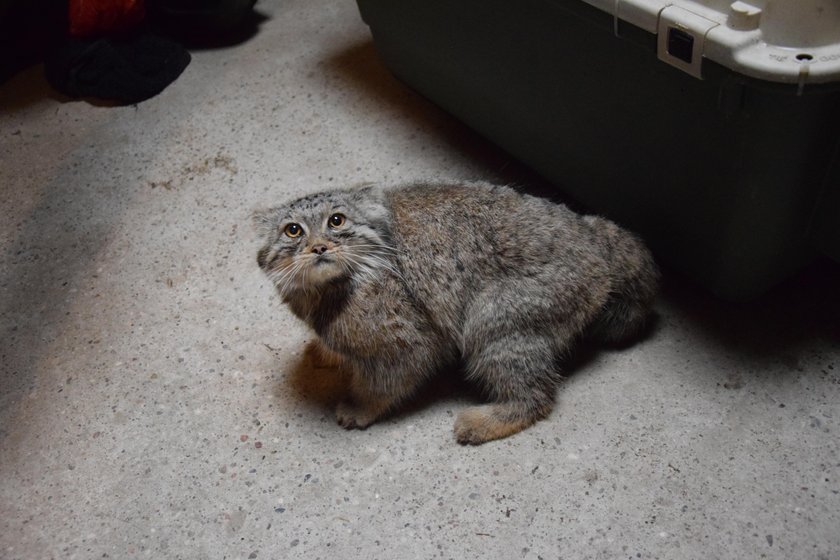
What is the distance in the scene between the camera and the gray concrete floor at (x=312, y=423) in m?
2.36

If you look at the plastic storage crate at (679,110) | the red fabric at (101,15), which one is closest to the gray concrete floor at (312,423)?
the plastic storage crate at (679,110)

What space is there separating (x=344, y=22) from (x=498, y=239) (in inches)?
110

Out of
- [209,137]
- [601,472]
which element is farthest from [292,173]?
[601,472]

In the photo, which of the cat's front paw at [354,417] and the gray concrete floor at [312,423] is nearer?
the gray concrete floor at [312,423]

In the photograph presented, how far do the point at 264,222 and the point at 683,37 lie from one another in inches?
57.7

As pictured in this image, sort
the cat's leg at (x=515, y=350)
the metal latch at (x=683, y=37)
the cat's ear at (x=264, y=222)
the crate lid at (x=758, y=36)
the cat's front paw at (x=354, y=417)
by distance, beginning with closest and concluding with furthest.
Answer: the crate lid at (x=758, y=36) → the metal latch at (x=683, y=37) → the cat's leg at (x=515, y=350) → the cat's ear at (x=264, y=222) → the cat's front paw at (x=354, y=417)

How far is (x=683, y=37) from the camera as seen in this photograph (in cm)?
214

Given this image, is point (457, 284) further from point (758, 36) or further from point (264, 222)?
point (758, 36)

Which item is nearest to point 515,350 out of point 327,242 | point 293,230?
point 327,242

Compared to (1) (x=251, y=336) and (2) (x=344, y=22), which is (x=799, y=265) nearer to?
(1) (x=251, y=336)

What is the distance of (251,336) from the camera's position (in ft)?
10.0

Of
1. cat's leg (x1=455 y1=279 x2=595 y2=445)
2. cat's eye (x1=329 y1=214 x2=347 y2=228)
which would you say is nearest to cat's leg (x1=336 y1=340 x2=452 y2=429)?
cat's leg (x1=455 y1=279 x2=595 y2=445)

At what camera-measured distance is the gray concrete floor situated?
236 centimetres

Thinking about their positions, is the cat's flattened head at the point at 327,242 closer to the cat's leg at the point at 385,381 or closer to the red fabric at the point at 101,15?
the cat's leg at the point at 385,381
